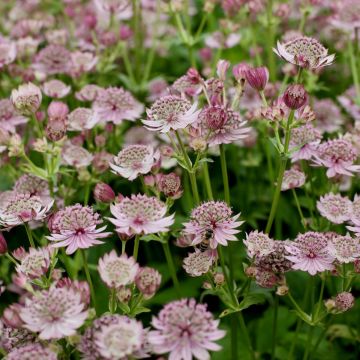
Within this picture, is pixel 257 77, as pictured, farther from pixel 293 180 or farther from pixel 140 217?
pixel 140 217

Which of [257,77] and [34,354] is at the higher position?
[257,77]

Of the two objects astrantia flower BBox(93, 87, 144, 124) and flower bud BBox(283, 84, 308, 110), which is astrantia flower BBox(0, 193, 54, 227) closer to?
astrantia flower BBox(93, 87, 144, 124)

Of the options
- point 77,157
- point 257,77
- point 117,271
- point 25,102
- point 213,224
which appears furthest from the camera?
point 77,157

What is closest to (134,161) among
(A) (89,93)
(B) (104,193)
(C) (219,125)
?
(B) (104,193)

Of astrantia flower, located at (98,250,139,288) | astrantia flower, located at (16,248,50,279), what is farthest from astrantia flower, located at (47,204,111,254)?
→ astrantia flower, located at (98,250,139,288)

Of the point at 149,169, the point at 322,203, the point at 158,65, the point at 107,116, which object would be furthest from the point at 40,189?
the point at 158,65

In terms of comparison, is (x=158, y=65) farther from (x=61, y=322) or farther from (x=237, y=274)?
(x=61, y=322)
